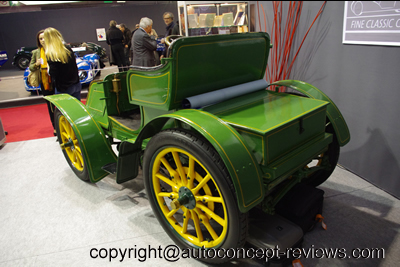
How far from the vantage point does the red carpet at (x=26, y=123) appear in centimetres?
455

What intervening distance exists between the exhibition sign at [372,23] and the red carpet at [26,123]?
440 centimetres

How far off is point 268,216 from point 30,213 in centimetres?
209

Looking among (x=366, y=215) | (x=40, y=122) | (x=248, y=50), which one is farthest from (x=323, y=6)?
(x=40, y=122)

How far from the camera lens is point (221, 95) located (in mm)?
1995

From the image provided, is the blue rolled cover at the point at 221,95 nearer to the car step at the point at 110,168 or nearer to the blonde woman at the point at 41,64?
the car step at the point at 110,168

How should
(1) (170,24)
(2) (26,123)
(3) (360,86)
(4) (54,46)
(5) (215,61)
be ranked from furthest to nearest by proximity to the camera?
(1) (170,24) → (2) (26,123) → (4) (54,46) → (3) (360,86) → (5) (215,61)

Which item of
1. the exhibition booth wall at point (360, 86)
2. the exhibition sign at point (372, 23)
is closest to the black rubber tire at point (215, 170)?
the exhibition booth wall at point (360, 86)

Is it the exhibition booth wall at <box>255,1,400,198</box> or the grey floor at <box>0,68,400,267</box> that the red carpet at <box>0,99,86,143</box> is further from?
the exhibition booth wall at <box>255,1,400,198</box>

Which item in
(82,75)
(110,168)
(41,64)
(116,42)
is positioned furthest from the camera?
(82,75)

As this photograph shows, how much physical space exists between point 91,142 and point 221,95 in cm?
129

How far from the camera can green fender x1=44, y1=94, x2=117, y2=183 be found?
2479 millimetres

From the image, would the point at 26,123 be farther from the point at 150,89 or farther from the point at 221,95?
the point at 221,95

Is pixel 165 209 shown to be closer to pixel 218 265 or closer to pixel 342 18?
pixel 218 265

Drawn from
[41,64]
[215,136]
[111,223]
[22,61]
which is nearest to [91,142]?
[111,223]
